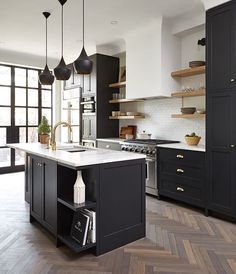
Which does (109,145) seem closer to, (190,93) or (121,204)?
(190,93)

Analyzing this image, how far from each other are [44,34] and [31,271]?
14.3ft

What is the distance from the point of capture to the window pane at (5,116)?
647cm

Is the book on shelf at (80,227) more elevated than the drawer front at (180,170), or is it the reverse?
the drawer front at (180,170)

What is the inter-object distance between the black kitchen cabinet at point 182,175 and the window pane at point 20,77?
435 cm

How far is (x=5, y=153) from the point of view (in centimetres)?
660

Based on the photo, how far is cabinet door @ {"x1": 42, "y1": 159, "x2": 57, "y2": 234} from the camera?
110 inches

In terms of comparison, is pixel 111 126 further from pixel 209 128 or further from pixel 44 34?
pixel 209 128

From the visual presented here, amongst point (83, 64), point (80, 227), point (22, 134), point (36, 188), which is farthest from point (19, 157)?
point (80, 227)

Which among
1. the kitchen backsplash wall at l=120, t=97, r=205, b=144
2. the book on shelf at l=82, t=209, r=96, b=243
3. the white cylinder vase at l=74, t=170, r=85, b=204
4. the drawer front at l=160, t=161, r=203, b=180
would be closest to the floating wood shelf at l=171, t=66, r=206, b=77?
the kitchen backsplash wall at l=120, t=97, r=205, b=144

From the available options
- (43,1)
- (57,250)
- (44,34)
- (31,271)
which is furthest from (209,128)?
(44,34)

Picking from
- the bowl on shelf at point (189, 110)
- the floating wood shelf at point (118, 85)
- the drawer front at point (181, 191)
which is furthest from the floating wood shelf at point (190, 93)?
the drawer front at point (181, 191)

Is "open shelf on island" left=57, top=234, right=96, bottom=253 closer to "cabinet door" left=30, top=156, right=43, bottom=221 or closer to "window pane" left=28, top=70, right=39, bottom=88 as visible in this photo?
"cabinet door" left=30, top=156, right=43, bottom=221

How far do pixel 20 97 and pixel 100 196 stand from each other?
5.11m

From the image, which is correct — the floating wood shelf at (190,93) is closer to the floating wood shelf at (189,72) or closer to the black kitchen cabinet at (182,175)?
the floating wood shelf at (189,72)
